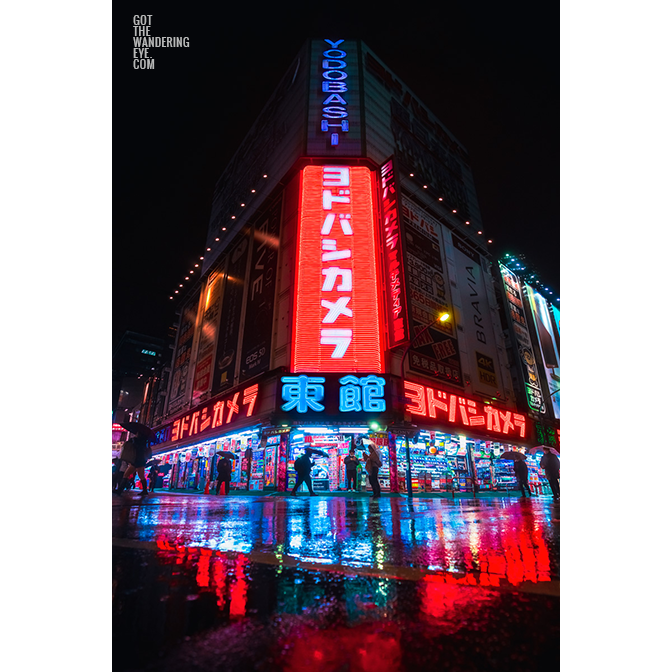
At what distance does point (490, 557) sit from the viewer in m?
2.51

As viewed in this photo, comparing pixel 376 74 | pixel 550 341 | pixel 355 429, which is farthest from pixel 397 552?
pixel 550 341

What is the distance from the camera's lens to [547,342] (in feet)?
93.6

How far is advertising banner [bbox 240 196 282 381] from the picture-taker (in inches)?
679

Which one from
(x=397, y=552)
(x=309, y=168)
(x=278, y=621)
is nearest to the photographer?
(x=278, y=621)

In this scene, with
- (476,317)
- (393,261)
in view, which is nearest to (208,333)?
(393,261)

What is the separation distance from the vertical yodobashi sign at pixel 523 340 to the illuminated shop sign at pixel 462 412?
3.55m

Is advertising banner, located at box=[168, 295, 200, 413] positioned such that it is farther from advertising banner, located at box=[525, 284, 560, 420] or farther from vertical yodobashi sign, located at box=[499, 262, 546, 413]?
advertising banner, located at box=[525, 284, 560, 420]

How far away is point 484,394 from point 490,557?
61.4ft

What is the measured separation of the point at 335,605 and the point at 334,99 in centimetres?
2526

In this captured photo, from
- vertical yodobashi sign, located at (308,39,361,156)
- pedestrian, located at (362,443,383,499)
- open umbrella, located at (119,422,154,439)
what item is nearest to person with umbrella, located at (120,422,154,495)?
open umbrella, located at (119,422,154,439)

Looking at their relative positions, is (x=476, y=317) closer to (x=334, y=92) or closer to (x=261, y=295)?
(x=261, y=295)

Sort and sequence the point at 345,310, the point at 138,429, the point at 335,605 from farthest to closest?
1. the point at 345,310
2. the point at 138,429
3. the point at 335,605

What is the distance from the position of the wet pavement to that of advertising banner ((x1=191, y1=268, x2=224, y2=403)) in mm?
20205

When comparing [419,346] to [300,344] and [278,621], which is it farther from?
[278,621]
